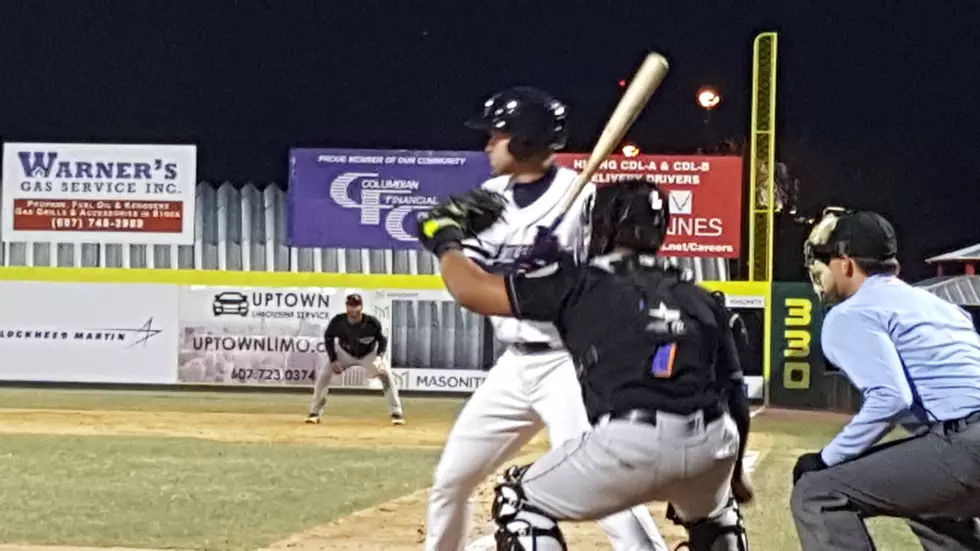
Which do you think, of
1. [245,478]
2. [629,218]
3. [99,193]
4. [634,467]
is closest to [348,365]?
[245,478]

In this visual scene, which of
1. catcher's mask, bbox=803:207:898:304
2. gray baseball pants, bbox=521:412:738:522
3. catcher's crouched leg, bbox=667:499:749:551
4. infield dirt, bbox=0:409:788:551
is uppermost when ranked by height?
catcher's mask, bbox=803:207:898:304

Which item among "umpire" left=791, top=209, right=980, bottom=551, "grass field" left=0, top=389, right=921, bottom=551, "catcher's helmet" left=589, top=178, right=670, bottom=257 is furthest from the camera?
"grass field" left=0, top=389, right=921, bottom=551

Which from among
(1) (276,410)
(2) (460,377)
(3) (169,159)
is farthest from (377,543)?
(3) (169,159)

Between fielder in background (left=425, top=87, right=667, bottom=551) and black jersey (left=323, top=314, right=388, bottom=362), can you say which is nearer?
fielder in background (left=425, top=87, right=667, bottom=551)

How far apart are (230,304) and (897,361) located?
1965 centimetres

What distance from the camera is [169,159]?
993 inches

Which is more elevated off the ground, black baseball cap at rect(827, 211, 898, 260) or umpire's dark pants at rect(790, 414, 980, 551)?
black baseball cap at rect(827, 211, 898, 260)

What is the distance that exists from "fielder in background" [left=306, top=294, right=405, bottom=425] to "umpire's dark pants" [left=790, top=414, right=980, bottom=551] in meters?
13.5

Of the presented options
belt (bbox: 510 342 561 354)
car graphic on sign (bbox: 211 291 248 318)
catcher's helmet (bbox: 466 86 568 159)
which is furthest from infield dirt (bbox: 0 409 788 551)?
car graphic on sign (bbox: 211 291 248 318)

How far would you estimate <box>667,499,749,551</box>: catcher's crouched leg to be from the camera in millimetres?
4781

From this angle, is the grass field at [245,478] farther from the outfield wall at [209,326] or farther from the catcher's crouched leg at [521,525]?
the catcher's crouched leg at [521,525]

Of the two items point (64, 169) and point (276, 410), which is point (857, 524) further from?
point (64, 169)

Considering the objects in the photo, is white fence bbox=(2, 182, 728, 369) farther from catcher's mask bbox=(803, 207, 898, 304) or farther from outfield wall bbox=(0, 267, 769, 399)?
catcher's mask bbox=(803, 207, 898, 304)

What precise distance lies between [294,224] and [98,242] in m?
3.40
